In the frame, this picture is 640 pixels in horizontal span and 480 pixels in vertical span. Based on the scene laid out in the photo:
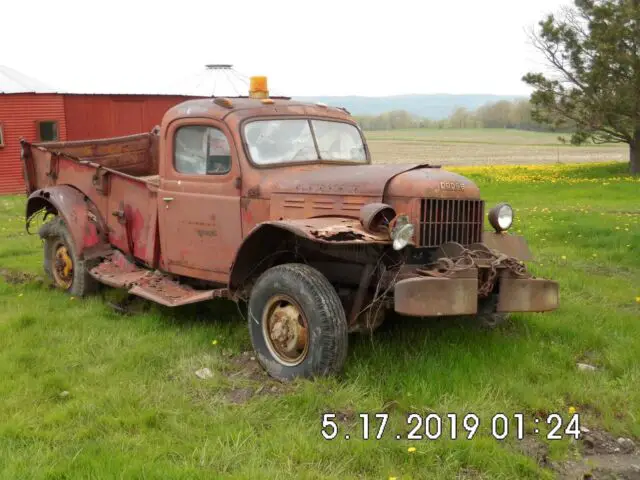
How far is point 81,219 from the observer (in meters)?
7.44

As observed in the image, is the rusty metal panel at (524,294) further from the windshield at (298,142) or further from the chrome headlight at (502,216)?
the windshield at (298,142)

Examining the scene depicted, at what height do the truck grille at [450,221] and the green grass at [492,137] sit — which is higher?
the truck grille at [450,221]

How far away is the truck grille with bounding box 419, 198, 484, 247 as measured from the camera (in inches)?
202

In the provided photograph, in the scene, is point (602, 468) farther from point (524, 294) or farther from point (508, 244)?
point (508, 244)

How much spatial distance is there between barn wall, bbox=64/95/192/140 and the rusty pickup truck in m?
16.8

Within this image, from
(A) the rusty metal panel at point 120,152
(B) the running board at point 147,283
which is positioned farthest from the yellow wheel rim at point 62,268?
(A) the rusty metal panel at point 120,152

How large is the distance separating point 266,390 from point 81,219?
11.7 ft

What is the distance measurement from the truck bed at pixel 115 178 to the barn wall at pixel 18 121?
15.4 metres

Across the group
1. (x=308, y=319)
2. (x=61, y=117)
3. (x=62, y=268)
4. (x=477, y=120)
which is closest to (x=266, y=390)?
(x=308, y=319)

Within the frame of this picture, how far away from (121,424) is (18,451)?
23.6 inches

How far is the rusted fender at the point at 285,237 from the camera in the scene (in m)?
4.65

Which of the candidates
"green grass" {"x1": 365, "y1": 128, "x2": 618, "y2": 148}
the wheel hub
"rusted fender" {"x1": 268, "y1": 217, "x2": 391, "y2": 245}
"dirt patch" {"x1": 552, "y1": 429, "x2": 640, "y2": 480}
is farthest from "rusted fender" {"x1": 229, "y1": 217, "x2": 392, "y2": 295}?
"green grass" {"x1": 365, "y1": 128, "x2": 618, "y2": 148}

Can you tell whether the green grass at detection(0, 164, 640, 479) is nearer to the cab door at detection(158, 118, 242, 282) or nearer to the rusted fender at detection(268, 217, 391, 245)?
the cab door at detection(158, 118, 242, 282)

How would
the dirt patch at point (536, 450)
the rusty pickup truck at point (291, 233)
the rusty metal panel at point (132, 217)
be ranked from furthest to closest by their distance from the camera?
the rusty metal panel at point (132, 217), the rusty pickup truck at point (291, 233), the dirt patch at point (536, 450)
